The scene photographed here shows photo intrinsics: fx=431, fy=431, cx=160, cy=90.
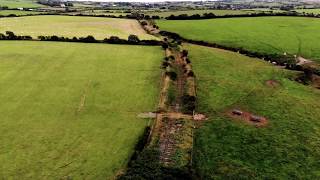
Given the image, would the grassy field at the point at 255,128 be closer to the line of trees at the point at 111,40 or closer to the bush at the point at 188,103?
the bush at the point at 188,103

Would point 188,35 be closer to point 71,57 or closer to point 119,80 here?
point 71,57

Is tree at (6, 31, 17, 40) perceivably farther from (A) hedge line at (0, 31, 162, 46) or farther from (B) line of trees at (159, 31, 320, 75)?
(B) line of trees at (159, 31, 320, 75)

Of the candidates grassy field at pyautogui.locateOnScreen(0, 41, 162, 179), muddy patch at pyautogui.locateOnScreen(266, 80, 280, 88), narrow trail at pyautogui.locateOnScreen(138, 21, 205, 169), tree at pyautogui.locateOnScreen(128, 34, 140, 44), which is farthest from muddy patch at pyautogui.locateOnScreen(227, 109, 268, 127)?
tree at pyautogui.locateOnScreen(128, 34, 140, 44)

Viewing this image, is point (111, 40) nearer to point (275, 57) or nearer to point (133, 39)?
point (133, 39)

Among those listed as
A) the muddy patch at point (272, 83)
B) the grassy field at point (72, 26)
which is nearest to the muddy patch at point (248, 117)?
the muddy patch at point (272, 83)

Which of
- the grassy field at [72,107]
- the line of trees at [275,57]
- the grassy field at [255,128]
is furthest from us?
the line of trees at [275,57]

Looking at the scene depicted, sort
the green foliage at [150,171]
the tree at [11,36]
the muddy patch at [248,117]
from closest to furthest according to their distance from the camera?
the green foliage at [150,171], the muddy patch at [248,117], the tree at [11,36]

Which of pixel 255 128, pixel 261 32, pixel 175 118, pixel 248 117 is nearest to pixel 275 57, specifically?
pixel 261 32

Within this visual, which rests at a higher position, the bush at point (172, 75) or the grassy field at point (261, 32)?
the grassy field at point (261, 32)

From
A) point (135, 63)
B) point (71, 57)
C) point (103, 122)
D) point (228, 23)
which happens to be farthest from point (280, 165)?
point (228, 23)
